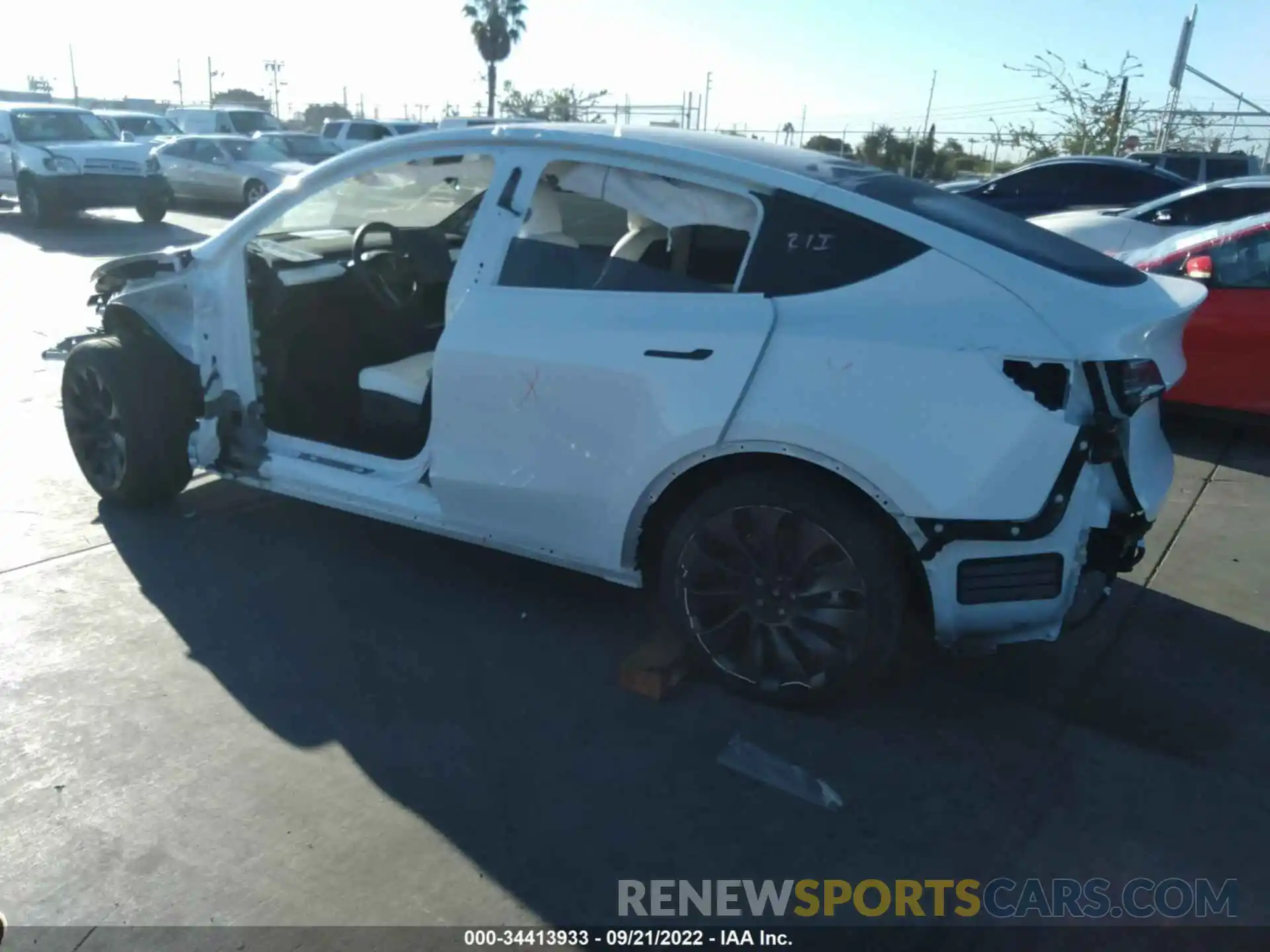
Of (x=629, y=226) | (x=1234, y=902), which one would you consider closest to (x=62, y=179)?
(x=629, y=226)

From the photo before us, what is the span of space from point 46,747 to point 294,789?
81cm

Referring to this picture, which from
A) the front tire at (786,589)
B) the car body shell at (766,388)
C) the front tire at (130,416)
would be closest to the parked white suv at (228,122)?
the front tire at (130,416)

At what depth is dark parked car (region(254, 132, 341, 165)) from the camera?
2031cm

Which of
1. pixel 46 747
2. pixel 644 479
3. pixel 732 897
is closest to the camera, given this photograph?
pixel 732 897

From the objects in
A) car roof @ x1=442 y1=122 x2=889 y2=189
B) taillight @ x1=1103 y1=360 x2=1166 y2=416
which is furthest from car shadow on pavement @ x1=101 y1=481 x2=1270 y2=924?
car roof @ x1=442 y1=122 x2=889 y2=189

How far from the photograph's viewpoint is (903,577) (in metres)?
3.03

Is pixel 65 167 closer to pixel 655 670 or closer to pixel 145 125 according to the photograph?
pixel 145 125

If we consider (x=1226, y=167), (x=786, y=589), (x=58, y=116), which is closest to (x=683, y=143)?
(x=786, y=589)

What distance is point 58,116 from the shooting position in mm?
16562

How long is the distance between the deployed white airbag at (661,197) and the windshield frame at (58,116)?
16.0 m

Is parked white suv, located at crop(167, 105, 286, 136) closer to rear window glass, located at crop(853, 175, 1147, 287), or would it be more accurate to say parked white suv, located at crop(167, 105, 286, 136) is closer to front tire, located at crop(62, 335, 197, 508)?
front tire, located at crop(62, 335, 197, 508)

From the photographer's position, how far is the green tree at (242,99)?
4684 cm

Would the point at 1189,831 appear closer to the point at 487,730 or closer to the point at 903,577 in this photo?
the point at 903,577

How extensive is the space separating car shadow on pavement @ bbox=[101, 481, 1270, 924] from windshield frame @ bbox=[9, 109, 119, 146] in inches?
585
